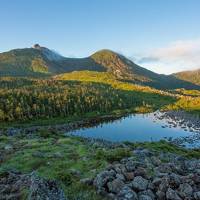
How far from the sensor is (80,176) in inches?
1216

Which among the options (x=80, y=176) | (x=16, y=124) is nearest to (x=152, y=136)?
(x=16, y=124)

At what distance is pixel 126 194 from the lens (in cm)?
2445

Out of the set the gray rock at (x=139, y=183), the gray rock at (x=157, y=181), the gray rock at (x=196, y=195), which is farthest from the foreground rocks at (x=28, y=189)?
the gray rock at (x=196, y=195)

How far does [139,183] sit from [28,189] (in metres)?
9.63

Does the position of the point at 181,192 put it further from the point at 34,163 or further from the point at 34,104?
the point at 34,104

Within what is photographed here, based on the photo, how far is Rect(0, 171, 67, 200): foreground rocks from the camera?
23.8 metres

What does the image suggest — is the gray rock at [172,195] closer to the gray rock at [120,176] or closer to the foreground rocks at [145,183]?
the foreground rocks at [145,183]

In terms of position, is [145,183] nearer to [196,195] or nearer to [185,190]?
[185,190]

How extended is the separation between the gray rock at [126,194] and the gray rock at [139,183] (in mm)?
764

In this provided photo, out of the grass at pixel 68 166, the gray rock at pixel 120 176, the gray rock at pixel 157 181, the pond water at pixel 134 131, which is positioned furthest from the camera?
the pond water at pixel 134 131

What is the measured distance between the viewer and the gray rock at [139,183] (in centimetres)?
2552

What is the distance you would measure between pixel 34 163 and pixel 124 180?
1633 centimetres

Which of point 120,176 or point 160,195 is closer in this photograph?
point 160,195

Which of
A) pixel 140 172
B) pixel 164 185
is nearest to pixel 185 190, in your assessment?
pixel 164 185
